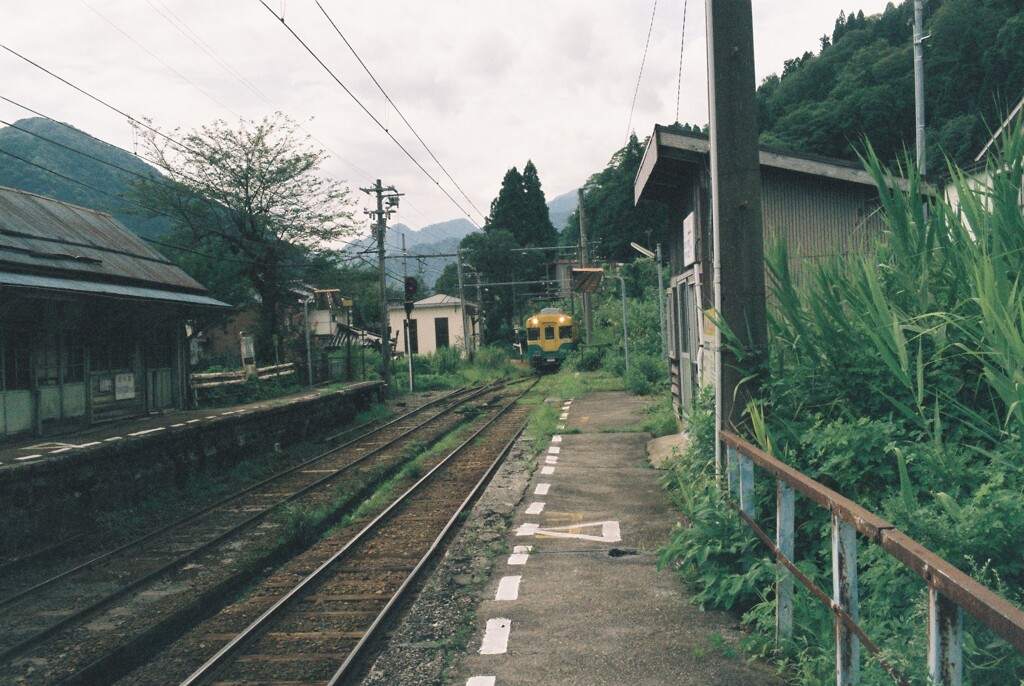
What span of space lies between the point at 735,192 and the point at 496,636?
2.99m

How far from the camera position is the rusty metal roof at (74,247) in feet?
36.4

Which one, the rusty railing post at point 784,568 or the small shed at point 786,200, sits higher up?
the small shed at point 786,200

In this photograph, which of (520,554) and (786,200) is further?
(786,200)

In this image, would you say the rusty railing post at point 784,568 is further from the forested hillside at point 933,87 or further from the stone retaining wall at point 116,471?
the forested hillside at point 933,87

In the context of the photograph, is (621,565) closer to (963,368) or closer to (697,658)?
(697,658)

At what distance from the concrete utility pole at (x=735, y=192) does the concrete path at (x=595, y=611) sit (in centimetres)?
128

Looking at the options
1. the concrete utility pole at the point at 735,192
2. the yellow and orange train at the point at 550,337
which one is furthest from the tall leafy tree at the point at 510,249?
the concrete utility pole at the point at 735,192

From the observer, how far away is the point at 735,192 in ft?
15.0

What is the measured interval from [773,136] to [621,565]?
29.6 m

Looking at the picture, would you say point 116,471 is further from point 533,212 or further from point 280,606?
point 533,212

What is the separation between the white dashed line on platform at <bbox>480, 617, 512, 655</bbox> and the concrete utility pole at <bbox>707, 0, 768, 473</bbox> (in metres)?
1.83

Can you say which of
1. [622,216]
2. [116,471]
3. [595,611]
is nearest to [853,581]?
[595,611]

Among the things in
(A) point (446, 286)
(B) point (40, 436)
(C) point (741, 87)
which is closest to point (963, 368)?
(C) point (741, 87)

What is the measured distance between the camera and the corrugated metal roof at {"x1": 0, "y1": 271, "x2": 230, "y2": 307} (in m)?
9.64
